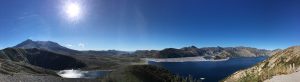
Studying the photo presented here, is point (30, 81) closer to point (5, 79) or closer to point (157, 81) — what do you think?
point (5, 79)

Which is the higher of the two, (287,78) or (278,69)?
(278,69)

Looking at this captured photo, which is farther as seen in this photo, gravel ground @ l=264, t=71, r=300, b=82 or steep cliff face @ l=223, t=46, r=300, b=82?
steep cliff face @ l=223, t=46, r=300, b=82

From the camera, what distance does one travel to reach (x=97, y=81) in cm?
15812

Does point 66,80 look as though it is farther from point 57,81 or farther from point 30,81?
point 30,81

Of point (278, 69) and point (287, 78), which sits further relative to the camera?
point (278, 69)

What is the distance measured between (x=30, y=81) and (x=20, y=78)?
8.93 m

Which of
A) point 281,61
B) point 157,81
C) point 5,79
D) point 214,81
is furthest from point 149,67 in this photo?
point 281,61

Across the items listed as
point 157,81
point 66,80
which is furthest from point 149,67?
point 66,80

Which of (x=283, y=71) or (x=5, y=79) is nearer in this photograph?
(x=283, y=71)

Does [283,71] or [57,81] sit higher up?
[283,71]

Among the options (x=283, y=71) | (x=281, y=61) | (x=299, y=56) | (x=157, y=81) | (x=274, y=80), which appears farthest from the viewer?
(x=157, y=81)

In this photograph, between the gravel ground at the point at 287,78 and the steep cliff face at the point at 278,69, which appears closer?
the gravel ground at the point at 287,78

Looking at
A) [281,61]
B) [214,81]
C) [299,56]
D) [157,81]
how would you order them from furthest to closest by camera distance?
1. [214,81]
2. [157,81]
3. [281,61]
4. [299,56]

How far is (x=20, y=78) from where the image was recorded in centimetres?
14912
